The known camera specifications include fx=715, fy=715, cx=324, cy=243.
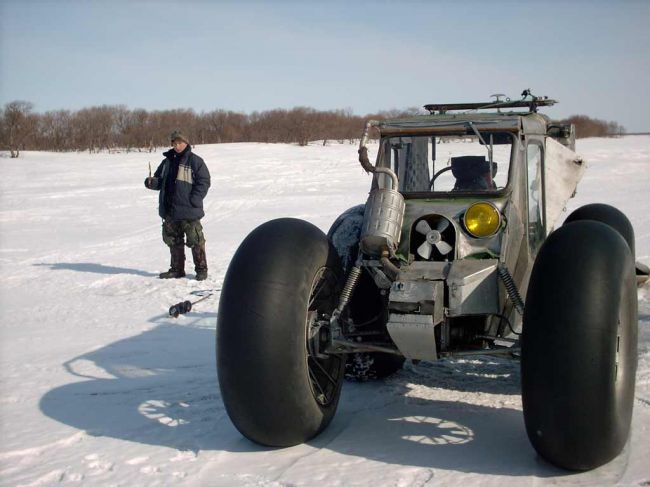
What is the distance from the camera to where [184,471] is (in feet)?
12.6

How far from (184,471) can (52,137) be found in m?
44.8

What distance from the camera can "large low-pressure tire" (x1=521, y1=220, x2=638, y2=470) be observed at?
3422 mm

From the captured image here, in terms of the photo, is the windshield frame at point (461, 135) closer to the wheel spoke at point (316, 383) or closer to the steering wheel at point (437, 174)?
the steering wheel at point (437, 174)

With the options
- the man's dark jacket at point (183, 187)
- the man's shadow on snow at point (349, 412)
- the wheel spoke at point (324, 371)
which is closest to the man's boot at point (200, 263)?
the man's dark jacket at point (183, 187)

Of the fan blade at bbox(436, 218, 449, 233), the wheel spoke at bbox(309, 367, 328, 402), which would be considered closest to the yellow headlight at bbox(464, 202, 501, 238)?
the fan blade at bbox(436, 218, 449, 233)

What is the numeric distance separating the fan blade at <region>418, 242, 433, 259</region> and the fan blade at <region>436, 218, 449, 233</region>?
0.41 ft

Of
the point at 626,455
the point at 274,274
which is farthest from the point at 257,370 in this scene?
the point at 626,455

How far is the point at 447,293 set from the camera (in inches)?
165

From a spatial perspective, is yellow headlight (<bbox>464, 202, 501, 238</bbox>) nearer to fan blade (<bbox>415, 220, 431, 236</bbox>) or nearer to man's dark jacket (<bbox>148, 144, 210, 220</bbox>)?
fan blade (<bbox>415, 220, 431, 236</bbox>)

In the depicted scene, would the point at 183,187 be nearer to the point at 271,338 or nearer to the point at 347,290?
the point at 347,290

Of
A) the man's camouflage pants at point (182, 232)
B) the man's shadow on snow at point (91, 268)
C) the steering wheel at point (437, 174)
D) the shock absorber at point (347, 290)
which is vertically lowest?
the man's shadow on snow at point (91, 268)

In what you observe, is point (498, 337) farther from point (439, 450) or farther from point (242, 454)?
point (242, 454)

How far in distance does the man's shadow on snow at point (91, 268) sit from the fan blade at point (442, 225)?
653 cm

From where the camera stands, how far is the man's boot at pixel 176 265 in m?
9.93
